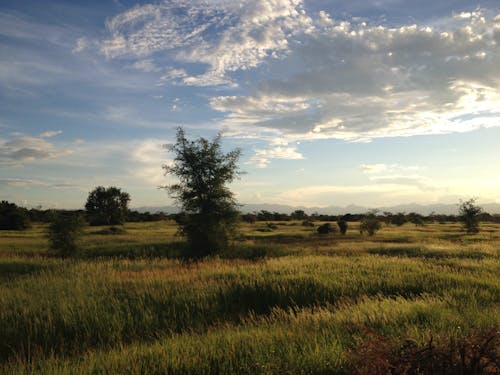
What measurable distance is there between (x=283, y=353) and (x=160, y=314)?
518 centimetres

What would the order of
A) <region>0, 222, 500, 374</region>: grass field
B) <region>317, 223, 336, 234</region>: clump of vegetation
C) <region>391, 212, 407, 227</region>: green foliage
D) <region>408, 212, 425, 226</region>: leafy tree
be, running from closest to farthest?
<region>0, 222, 500, 374</region>: grass field < <region>317, 223, 336, 234</region>: clump of vegetation < <region>408, 212, 425, 226</region>: leafy tree < <region>391, 212, 407, 227</region>: green foliage

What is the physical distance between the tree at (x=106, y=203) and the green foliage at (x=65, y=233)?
3093 inches

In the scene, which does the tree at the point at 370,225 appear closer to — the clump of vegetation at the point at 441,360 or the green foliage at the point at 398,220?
the green foliage at the point at 398,220

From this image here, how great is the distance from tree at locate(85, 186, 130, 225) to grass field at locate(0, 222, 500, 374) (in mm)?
96466

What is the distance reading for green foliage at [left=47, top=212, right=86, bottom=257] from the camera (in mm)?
29630

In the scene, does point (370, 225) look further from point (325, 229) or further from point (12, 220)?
point (12, 220)

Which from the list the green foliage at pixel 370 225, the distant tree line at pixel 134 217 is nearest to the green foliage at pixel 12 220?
the distant tree line at pixel 134 217

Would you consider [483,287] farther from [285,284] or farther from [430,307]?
[285,284]

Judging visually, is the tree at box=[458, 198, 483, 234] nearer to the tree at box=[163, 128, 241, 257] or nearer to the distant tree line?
the distant tree line

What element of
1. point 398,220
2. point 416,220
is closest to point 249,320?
point 416,220

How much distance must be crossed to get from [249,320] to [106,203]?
111 meters

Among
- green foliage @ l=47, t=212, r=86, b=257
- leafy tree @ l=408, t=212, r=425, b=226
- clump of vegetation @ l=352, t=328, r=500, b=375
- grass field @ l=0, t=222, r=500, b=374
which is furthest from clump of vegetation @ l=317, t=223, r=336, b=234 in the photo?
clump of vegetation @ l=352, t=328, r=500, b=375

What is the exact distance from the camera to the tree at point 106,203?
107812 mm

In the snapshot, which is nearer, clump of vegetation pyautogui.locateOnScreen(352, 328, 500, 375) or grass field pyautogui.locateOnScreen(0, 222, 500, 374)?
clump of vegetation pyautogui.locateOnScreen(352, 328, 500, 375)
